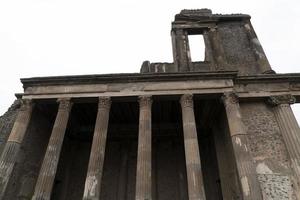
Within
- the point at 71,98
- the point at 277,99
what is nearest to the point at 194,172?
the point at 277,99

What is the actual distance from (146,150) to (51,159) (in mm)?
3840

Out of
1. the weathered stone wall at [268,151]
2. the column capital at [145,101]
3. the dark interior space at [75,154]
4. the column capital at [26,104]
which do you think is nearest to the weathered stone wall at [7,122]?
the column capital at [26,104]

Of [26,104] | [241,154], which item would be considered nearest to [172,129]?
[241,154]

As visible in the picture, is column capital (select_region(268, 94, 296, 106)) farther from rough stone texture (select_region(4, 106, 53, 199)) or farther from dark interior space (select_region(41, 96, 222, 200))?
rough stone texture (select_region(4, 106, 53, 199))

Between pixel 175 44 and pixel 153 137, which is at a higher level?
pixel 175 44

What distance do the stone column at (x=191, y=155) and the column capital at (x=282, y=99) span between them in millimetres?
3944

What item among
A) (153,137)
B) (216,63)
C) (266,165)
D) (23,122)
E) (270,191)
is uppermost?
(216,63)

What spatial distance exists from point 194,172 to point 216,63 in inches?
279

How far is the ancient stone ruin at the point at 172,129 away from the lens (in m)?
10.2

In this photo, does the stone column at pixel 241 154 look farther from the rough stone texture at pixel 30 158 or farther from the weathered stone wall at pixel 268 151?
the rough stone texture at pixel 30 158

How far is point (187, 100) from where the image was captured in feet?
39.0

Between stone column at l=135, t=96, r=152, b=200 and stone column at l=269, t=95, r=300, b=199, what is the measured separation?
575 centimetres

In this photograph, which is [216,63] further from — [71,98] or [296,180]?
[71,98]

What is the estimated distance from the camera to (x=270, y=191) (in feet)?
32.5
